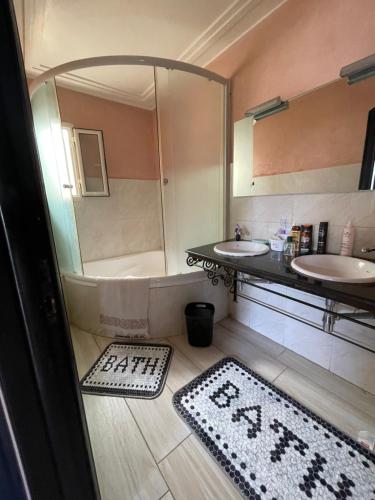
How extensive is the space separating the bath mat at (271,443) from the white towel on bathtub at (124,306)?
0.65 metres

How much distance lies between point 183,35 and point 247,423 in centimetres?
256

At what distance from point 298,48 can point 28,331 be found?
187cm

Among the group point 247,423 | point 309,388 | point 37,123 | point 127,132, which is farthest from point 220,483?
point 127,132

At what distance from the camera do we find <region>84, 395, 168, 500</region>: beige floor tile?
862 millimetres

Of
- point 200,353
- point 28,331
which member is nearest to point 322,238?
point 200,353

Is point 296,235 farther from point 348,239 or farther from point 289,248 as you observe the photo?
point 348,239

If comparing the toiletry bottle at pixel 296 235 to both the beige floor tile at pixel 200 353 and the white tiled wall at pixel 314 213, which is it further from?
the beige floor tile at pixel 200 353

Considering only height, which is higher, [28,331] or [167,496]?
[28,331]

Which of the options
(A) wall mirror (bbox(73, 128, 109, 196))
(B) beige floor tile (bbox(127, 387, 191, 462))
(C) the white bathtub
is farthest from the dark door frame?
(A) wall mirror (bbox(73, 128, 109, 196))

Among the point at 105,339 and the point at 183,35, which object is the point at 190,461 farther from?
the point at 183,35

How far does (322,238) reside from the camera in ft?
4.23

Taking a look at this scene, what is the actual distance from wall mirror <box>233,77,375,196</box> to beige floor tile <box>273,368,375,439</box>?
1.19 metres

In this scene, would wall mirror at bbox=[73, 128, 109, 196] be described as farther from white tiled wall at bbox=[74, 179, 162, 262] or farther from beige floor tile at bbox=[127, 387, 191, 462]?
beige floor tile at bbox=[127, 387, 191, 462]

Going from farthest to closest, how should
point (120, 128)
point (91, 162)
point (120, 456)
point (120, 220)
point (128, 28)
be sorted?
point (120, 220), point (120, 128), point (91, 162), point (128, 28), point (120, 456)
